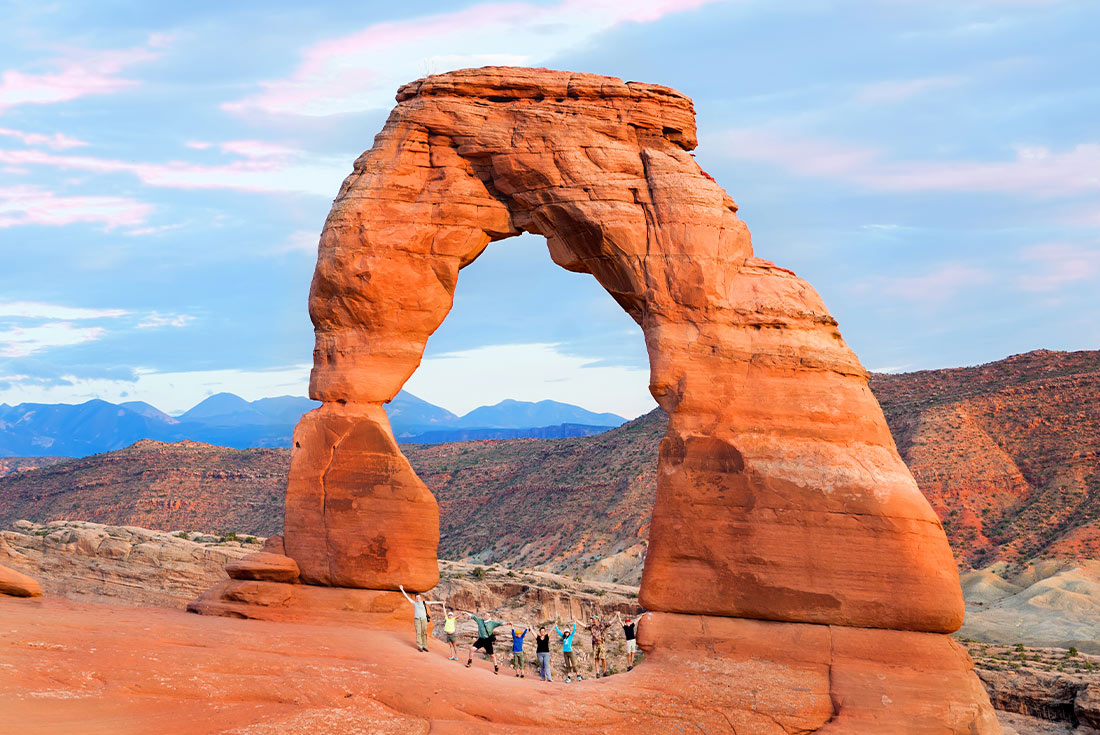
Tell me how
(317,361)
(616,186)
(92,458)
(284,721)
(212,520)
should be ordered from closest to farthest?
(284,721), (616,186), (317,361), (212,520), (92,458)

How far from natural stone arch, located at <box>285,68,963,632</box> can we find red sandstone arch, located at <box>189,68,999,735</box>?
4 cm

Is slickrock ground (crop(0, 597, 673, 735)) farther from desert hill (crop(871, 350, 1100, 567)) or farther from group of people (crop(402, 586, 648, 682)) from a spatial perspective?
desert hill (crop(871, 350, 1100, 567))

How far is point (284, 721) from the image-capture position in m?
14.0

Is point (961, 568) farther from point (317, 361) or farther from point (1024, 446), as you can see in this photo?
point (317, 361)

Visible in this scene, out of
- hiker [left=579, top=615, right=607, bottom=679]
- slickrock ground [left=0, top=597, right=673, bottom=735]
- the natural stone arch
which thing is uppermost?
the natural stone arch

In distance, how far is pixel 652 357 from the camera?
20.2 m

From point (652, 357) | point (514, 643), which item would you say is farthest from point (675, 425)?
point (514, 643)

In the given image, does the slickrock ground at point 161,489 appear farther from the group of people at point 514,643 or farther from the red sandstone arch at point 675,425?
the red sandstone arch at point 675,425

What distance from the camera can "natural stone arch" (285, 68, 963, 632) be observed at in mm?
18234

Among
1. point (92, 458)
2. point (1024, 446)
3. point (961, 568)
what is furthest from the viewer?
point (92, 458)

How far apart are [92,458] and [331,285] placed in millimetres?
64826

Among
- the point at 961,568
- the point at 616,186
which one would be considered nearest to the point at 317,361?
the point at 616,186

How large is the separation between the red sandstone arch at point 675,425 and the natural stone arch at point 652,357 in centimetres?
4

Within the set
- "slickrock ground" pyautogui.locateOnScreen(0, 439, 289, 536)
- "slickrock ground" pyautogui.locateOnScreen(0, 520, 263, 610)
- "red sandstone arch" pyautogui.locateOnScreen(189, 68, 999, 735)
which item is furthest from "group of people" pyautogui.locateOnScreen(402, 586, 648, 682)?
"slickrock ground" pyautogui.locateOnScreen(0, 439, 289, 536)
